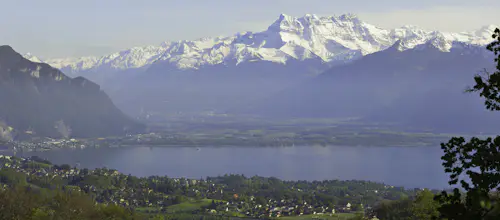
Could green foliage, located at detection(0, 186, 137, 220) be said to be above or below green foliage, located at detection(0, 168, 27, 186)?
above

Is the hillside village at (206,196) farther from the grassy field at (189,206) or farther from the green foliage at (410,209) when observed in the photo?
the green foliage at (410,209)

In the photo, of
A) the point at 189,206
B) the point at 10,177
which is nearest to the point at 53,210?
the point at 189,206

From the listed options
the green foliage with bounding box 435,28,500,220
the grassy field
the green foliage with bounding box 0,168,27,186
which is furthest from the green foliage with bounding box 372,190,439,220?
the green foliage with bounding box 0,168,27,186

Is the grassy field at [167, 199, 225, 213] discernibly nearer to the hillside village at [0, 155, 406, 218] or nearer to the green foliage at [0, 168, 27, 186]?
the hillside village at [0, 155, 406, 218]

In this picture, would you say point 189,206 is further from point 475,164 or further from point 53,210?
point 475,164

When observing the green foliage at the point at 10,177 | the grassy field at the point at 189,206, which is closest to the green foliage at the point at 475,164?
the grassy field at the point at 189,206

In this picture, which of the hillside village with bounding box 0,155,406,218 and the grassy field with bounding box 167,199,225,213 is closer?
the grassy field with bounding box 167,199,225,213

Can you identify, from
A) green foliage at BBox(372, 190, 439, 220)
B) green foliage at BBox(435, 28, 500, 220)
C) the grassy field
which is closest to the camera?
green foliage at BBox(435, 28, 500, 220)

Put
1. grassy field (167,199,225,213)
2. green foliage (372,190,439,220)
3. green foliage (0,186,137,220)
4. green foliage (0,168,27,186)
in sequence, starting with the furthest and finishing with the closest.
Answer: green foliage (0,168,27,186), grassy field (167,199,225,213), green foliage (0,186,137,220), green foliage (372,190,439,220)

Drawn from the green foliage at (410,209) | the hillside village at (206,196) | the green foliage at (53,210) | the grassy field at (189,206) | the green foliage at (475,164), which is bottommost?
the grassy field at (189,206)

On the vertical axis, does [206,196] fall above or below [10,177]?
below

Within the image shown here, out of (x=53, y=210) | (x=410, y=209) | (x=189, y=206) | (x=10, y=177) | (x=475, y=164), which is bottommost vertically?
(x=189, y=206)

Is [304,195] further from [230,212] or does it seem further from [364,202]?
[230,212]
